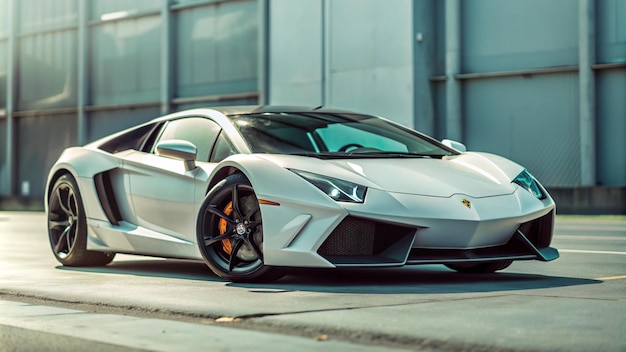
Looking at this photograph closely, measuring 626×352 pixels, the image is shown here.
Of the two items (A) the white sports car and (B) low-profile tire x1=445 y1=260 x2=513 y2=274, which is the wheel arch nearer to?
(A) the white sports car

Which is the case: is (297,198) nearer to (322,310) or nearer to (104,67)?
(322,310)

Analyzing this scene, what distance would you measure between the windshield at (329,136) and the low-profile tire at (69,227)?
1.66 metres

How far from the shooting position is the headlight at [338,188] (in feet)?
19.8

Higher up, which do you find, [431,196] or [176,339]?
[431,196]

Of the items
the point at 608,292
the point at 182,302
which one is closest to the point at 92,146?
the point at 182,302

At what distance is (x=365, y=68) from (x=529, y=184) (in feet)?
58.2

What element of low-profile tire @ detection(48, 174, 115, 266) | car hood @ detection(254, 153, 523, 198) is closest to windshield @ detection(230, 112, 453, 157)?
car hood @ detection(254, 153, 523, 198)

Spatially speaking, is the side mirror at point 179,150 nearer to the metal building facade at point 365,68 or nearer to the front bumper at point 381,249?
the front bumper at point 381,249

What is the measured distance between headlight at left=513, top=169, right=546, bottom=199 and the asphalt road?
0.53m

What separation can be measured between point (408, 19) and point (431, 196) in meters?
17.7

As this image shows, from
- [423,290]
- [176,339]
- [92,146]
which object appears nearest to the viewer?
[176,339]

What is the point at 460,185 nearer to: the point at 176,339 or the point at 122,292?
the point at 122,292

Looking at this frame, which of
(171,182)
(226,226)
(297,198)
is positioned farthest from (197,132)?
(297,198)

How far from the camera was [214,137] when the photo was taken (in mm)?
7234
